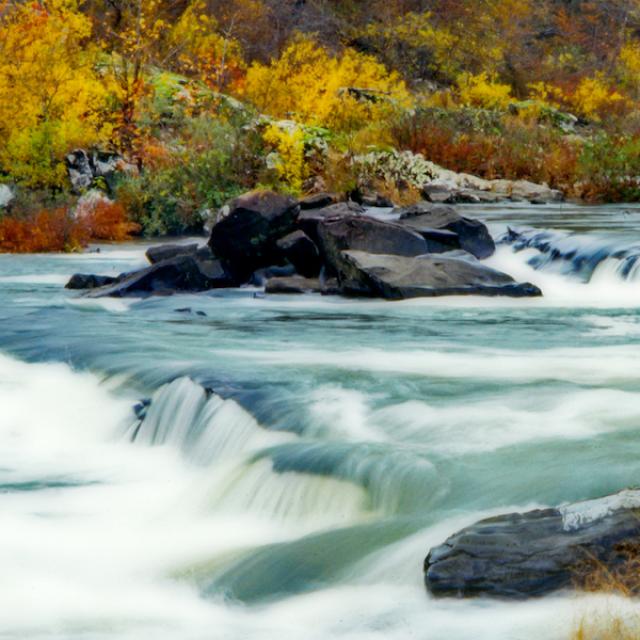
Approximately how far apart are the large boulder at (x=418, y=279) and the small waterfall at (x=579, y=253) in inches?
50.2

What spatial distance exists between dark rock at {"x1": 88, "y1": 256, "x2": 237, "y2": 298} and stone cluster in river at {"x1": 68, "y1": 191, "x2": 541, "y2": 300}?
11 millimetres

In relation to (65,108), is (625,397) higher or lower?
lower

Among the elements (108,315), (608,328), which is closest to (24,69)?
(108,315)

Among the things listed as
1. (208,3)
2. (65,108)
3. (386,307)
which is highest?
(208,3)

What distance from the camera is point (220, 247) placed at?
15.1 metres

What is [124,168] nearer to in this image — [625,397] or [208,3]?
[625,397]

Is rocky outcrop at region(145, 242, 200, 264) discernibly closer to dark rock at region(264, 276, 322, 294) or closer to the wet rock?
the wet rock

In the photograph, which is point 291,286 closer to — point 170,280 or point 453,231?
point 170,280

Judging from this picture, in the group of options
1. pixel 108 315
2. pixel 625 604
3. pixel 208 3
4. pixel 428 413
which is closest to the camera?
pixel 625 604

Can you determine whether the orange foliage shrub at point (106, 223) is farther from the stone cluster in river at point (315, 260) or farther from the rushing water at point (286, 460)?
the rushing water at point (286, 460)

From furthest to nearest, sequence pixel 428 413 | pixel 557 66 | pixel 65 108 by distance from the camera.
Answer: pixel 557 66 < pixel 65 108 < pixel 428 413

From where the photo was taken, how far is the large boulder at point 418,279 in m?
13.5

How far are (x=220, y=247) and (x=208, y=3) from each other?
25996 mm

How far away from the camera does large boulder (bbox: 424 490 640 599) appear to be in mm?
4984
